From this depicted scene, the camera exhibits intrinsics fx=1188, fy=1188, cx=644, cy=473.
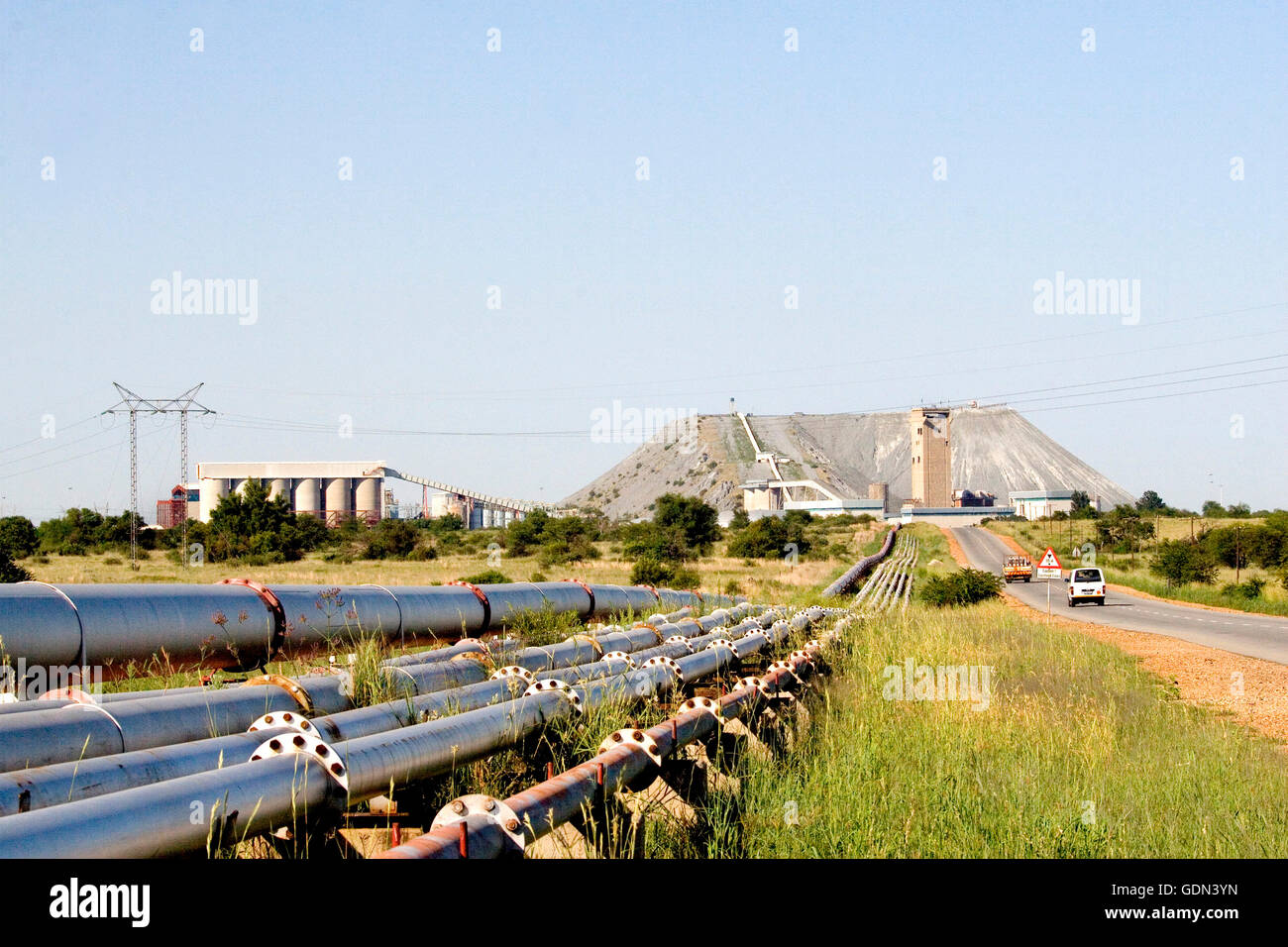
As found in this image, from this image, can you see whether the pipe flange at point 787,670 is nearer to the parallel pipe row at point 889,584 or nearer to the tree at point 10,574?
the parallel pipe row at point 889,584

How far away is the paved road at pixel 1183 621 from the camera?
81.1 feet

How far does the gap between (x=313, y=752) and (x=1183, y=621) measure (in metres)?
→ 31.6

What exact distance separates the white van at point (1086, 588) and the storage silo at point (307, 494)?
126m

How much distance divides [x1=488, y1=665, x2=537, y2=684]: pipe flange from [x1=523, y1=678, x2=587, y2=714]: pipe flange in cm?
31

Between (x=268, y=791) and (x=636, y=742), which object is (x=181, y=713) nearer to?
(x=268, y=791)

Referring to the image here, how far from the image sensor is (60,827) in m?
3.53

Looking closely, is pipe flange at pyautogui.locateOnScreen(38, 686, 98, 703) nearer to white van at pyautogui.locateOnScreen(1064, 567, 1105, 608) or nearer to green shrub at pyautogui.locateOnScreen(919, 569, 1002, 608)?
green shrub at pyautogui.locateOnScreen(919, 569, 1002, 608)

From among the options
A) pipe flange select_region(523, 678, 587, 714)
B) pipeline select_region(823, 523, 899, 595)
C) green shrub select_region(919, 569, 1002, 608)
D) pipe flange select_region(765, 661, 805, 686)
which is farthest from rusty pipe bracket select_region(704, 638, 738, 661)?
green shrub select_region(919, 569, 1002, 608)

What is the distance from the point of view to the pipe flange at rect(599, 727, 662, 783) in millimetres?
5984

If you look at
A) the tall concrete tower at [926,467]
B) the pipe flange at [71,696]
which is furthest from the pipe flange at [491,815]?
the tall concrete tower at [926,467]

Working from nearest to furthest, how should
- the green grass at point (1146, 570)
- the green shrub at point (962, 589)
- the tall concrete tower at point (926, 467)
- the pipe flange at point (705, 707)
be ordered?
the pipe flange at point (705, 707) < the green shrub at point (962, 589) < the green grass at point (1146, 570) < the tall concrete tower at point (926, 467)

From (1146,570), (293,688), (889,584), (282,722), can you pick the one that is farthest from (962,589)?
(282,722)
